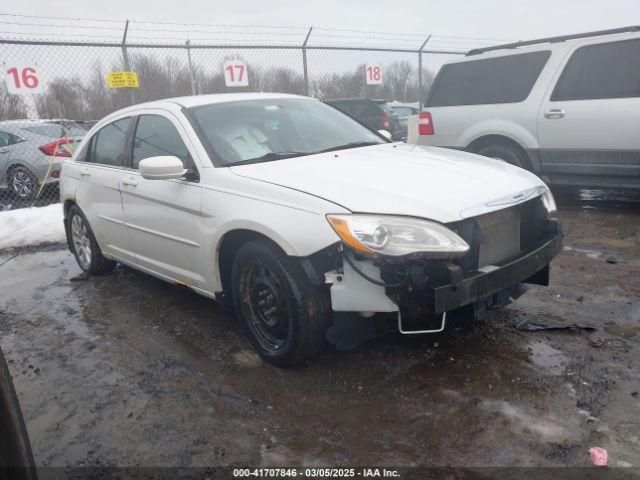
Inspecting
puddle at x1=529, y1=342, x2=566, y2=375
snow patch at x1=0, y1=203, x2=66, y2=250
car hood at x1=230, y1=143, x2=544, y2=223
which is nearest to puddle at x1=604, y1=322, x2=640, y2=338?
puddle at x1=529, y1=342, x2=566, y2=375

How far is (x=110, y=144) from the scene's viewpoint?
5.03 m

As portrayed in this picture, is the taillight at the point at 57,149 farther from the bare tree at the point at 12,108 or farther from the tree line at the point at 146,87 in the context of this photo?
the bare tree at the point at 12,108

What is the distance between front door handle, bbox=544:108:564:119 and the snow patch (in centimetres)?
647

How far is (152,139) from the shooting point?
4.41m

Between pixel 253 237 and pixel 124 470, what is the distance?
145 cm

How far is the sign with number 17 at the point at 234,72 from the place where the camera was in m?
10.7

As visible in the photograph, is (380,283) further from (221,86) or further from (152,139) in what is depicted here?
(221,86)

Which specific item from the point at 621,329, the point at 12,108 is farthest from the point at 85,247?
the point at 12,108

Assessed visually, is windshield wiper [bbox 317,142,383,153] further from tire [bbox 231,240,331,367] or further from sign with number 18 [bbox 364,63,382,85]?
sign with number 18 [bbox 364,63,382,85]

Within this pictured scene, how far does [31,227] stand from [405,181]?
6.59 metres

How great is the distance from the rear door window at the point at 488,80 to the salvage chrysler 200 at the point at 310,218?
3074 mm

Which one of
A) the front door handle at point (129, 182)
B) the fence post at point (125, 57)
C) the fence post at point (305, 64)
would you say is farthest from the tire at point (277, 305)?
the fence post at point (305, 64)

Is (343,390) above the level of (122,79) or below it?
below

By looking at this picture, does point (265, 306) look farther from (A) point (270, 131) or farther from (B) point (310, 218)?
(A) point (270, 131)
